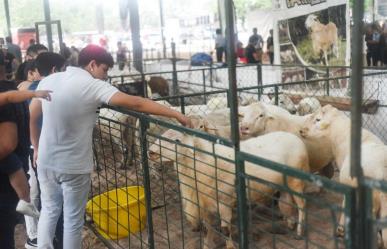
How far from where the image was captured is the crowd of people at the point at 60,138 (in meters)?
3.26

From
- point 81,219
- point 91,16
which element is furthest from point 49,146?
point 91,16

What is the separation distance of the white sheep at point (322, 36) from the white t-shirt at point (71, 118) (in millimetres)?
6439

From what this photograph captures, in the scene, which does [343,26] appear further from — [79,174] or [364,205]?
[364,205]

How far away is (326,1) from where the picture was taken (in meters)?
8.82

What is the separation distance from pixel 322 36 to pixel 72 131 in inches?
262

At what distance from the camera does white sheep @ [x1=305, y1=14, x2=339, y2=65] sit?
880cm

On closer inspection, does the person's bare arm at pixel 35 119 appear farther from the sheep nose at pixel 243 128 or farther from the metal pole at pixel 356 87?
the metal pole at pixel 356 87

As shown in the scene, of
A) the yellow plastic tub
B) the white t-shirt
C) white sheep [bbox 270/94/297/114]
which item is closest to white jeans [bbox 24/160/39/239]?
the yellow plastic tub

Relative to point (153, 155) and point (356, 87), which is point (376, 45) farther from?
point (356, 87)

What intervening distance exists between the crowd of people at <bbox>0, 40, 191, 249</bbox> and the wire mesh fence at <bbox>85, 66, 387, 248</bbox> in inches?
17.2

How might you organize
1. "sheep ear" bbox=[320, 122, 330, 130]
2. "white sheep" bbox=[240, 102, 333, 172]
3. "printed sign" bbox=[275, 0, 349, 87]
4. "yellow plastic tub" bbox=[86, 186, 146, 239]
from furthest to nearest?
"printed sign" bbox=[275, 0, 349, 87] → "white sheep" bbox=[240, 102, 333, 172] → "sheep ear" bbox=[320, 122, 330, 130] → "yellow plastic tub" bbox=[86, 186, 146, 239]

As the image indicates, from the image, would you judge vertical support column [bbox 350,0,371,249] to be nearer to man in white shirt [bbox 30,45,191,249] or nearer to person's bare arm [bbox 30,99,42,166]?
man in white shirt [bbox 30,45,191,249]

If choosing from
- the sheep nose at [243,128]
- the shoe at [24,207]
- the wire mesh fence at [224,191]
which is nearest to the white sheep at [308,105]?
the wire mesh fence at [224,191]

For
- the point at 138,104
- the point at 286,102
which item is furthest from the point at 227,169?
the point at 286,102
